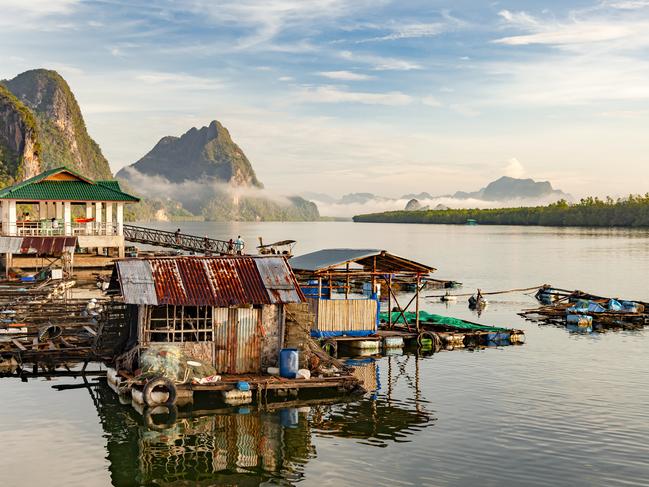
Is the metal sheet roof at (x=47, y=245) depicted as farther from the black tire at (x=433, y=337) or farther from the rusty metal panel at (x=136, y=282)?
the rusty metal panel at (x=136, y=282)

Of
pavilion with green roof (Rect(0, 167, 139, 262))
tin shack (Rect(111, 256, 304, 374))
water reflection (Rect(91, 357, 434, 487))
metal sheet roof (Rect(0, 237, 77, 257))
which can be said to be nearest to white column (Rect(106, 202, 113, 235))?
pavilion with green roof (Rect(0, 167, 139, 262))

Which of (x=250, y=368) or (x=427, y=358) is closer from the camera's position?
(x=250, y=368)

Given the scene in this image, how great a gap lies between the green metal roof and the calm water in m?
34.5

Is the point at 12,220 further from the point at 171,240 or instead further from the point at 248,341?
the point at 248,341

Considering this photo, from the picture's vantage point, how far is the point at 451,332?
40031 millimetres

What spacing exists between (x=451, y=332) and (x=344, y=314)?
7307mm

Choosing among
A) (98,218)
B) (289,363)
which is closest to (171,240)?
(98,218)

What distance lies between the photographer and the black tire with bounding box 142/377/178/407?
24000mm

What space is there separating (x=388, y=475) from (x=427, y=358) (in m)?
16.6

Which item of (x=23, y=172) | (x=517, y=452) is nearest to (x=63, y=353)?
(x=517, y=452)

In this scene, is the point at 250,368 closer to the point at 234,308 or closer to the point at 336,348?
the point at 234,308

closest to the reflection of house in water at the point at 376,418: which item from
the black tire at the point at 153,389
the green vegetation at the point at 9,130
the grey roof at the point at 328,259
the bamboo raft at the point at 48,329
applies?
the black tire at the point at 153,389

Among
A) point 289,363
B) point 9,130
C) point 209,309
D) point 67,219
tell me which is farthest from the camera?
point 9,130

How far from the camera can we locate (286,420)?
24.1 metres
